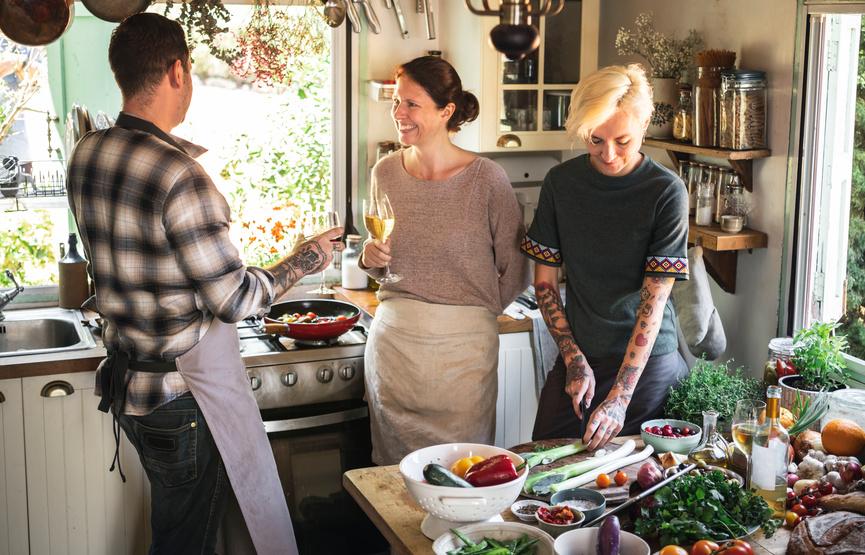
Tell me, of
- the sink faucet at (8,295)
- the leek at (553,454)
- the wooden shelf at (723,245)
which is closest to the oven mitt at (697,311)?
the wooden shelf at (723,245)

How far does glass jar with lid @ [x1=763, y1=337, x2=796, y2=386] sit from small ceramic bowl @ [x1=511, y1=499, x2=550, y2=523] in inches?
50.2

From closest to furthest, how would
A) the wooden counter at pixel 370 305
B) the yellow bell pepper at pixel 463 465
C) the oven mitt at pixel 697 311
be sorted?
1. the yellow bell pepper at pixel 463 465
2. the oven mitt at pixel 697 311
3. the wooden counter at pixel 370 305

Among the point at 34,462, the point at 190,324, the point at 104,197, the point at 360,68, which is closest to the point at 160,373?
the point at 190,324

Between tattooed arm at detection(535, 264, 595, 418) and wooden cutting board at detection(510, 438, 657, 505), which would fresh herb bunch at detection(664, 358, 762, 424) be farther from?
wooden cutting board at detection(510, 438, 657, 505)

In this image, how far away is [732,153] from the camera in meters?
3.28

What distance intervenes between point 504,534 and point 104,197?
1232mm

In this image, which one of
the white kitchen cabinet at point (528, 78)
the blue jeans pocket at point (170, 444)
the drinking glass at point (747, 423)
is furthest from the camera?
the white kitchen cabinet at point (528, 78)

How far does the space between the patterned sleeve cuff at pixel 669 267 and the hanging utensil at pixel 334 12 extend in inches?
63.5

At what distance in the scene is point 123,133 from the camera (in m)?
2.38

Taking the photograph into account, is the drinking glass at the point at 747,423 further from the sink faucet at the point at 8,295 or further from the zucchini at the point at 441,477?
the sink faucet at the point at 8,295

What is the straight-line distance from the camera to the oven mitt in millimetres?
3189

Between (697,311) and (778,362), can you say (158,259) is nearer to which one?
(697,311)

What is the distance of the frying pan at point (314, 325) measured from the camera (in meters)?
3.52

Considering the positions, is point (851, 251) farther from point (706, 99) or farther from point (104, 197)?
point (104, 197)
